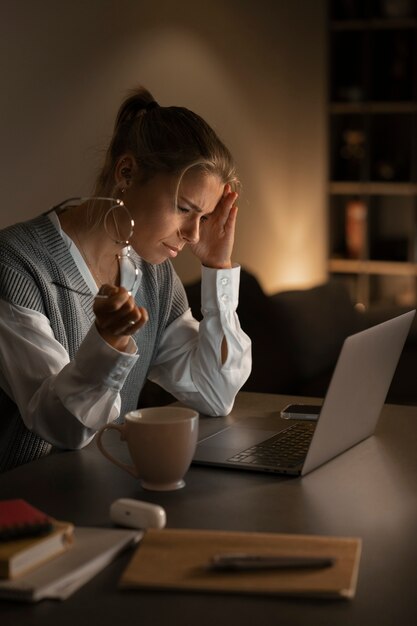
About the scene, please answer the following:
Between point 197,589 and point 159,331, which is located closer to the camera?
point 197,589

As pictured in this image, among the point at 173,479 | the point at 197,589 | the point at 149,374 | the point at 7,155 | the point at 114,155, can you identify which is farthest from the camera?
the point at 7,155

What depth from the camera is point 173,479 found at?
137 cm

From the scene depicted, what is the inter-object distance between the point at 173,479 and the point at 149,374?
0.77 metres

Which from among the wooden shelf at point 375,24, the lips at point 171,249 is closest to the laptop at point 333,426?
the lips at point 171,249

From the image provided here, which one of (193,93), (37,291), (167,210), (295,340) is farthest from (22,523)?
(193,93)

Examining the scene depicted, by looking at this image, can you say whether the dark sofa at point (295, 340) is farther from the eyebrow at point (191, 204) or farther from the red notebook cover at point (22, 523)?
the red notebook cover at point (22, 523)

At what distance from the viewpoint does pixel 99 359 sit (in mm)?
1511

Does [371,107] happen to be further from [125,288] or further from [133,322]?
[133,322]

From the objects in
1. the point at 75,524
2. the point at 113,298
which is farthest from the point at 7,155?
the point at 75,524

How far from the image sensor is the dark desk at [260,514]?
3.22ft

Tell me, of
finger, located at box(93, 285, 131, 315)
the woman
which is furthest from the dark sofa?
finger, located at box(93, 285, 131, 315)

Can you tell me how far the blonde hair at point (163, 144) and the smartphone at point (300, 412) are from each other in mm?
460

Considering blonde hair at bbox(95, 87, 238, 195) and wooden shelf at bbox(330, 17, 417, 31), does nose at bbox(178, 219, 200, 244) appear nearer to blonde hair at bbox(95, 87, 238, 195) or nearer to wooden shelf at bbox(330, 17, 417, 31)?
blonde hair at bbox(95, 87, 238, 195)

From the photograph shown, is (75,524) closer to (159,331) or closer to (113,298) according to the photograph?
(113,298)
